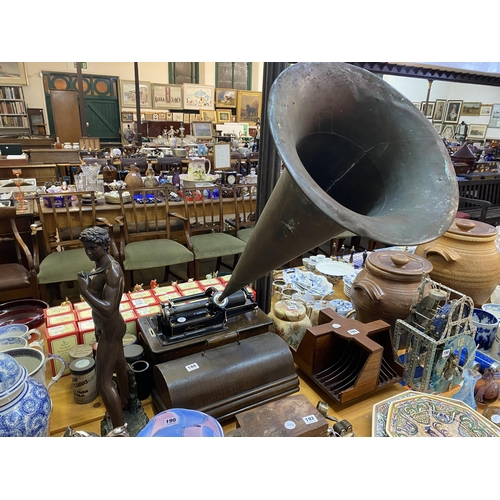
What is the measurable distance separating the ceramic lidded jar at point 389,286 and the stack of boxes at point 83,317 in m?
0.68

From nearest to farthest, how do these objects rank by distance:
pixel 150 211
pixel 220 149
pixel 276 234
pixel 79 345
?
pixel 276 234 < pixel 79 345 < pixel 150 211 < pixel 220 149

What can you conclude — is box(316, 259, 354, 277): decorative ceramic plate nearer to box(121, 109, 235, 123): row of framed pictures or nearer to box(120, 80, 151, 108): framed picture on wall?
box(121, 109, 235, 123): row of framed pictures

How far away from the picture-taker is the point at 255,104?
11.4 meters

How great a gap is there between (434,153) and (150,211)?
2.99 metres

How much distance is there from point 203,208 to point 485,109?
33.3ft

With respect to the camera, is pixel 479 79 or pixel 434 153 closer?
pixel 434 153

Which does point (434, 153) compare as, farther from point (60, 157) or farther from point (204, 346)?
point (60, 157)

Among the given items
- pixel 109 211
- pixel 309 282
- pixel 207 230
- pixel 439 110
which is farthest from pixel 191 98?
pixel 309 282

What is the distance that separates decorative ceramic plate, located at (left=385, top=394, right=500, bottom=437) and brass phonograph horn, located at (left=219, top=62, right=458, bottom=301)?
0.70 meters

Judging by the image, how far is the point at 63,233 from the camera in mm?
3330

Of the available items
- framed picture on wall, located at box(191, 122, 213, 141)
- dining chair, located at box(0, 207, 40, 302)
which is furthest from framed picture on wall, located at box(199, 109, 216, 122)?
dining chair, located at box(0, 207, 40, 302)

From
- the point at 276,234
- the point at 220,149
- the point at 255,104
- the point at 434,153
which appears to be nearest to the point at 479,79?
the point at 220,149

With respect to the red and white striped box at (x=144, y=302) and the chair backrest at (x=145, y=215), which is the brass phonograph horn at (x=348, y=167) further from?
the chair backrest at (x=145, y=215)

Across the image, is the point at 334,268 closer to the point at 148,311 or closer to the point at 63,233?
the point at 148,311
